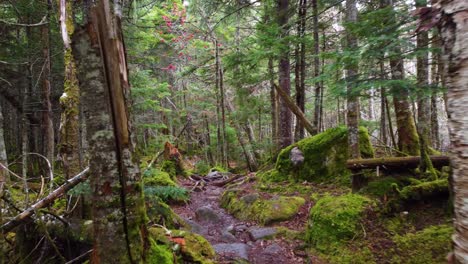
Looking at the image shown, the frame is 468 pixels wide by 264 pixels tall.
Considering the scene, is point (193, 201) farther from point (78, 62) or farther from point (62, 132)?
point (78, 62)

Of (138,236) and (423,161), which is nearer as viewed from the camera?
(138,236)

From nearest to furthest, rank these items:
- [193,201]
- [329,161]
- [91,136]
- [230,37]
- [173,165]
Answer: [91,136], [329,161], [193,201], [173,165], [230,37]

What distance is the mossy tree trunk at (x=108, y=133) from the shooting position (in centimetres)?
222

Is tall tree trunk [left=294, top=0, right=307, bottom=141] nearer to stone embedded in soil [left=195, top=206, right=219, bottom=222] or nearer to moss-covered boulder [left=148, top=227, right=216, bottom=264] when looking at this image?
stone embedded in soil [left=195, top=206, right=219, bottom=222]

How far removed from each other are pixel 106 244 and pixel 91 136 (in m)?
0.88

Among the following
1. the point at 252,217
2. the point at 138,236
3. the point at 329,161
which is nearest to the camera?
the point at 138,236

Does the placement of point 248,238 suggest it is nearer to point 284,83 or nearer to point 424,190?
point 424,190

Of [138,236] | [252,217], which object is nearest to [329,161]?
[252,217]

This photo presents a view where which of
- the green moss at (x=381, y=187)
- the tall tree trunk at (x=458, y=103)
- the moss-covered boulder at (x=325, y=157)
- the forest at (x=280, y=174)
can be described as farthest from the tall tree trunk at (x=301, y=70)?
the tall tree trunk at (x=458, y=103)

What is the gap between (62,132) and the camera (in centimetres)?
464

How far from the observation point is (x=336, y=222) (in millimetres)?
4637

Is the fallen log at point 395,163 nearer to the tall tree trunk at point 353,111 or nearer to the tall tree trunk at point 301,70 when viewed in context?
the tall tree trunk at point 353,111

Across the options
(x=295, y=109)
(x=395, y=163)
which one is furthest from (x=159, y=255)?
(x=295, y=109)

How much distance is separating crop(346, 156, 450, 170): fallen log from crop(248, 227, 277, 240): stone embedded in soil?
2.00 metres
